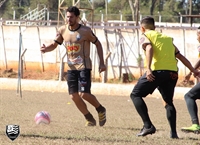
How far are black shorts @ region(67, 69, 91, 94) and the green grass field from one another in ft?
2.02

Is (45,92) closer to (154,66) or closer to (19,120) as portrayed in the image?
(19,120)

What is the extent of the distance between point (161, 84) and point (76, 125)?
7.03 feet

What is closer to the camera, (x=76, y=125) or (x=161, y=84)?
(x=161, y=84)

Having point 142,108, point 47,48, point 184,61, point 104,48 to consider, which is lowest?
point 104,48

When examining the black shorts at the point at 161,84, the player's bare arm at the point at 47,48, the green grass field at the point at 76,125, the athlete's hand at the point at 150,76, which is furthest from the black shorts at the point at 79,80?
the athlete's hand at the point at 150,76

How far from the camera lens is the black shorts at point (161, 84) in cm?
834

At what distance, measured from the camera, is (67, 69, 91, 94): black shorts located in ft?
32.0

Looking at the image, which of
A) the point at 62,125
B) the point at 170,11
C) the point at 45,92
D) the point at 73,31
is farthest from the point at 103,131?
the point at 170,11

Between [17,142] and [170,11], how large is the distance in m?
55.5

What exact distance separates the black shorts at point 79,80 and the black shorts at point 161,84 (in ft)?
4.63

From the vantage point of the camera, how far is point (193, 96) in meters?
9.52

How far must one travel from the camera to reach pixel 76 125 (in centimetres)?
1004

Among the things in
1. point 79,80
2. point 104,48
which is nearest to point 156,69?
point 79,80

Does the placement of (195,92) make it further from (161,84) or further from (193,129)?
(161,84)
